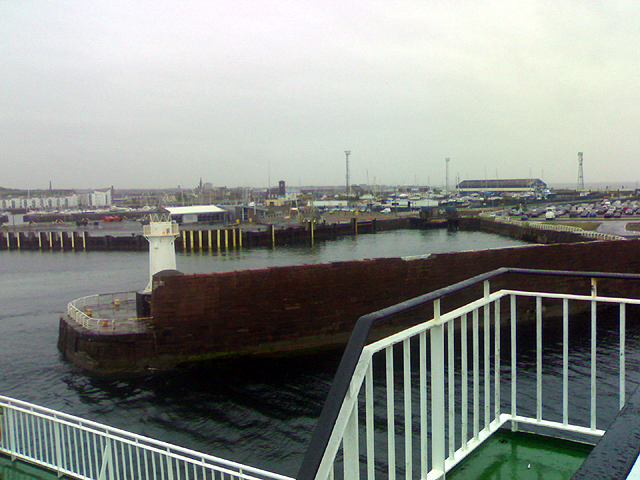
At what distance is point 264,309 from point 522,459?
10.7 metres

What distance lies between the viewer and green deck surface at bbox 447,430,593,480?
2449 millimetres

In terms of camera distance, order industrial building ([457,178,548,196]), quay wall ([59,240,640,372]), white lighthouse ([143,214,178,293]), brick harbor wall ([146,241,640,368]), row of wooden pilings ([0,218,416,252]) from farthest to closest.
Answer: industrial building ([457,178,548,196])
row of wooden pilings ([0,218,416,252])
white lighthouse ([143,214,178,293])
brick harbor wall ([146,241,640,368])
quay wall ([59,240,640,372])

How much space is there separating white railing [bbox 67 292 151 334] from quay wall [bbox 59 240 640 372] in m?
0.35

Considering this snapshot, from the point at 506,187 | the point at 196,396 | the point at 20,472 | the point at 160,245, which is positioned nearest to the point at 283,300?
the point at 196,396

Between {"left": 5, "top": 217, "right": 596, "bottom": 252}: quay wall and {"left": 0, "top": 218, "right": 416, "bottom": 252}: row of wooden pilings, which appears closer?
{"left": 5, "top": 217, "right": 596, "bottom": 252}: quay wall

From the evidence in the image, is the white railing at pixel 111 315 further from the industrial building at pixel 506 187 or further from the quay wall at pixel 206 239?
the industrial building at pixel 506 187

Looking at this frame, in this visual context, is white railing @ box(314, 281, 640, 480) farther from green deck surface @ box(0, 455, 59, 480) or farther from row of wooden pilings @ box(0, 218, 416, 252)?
row of wooden pilings @ box(0, 218, 416, 252)

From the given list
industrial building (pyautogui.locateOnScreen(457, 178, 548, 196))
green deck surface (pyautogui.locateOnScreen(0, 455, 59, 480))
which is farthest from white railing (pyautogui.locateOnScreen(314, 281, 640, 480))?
industrial building (pyautogui.locateOnScreen(457, 178, 548, 196))

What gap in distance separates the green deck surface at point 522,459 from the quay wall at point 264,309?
10.4m

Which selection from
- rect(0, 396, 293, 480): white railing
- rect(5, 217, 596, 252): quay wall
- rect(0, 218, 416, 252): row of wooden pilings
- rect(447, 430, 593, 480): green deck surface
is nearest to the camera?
rect(447, 430, 593, 480): green deck surface

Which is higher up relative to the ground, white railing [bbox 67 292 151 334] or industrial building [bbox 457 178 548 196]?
industrial building [bbox 457 178 548 196]

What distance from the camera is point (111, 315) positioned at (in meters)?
14.2

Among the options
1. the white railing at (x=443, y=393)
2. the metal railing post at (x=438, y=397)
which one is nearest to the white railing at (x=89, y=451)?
the white railing at (x=443, y=393)

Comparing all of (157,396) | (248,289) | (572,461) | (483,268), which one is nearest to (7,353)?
(157,396)
